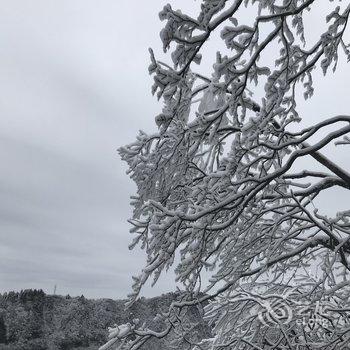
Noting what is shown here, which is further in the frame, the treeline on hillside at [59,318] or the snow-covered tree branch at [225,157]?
the treeline on hillside at [59,318]

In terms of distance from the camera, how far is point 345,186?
18.0 ft

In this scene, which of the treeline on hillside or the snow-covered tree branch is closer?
the snow-covered tree branch

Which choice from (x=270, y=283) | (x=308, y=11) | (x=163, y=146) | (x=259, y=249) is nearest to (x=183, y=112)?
(x=163, y=146)

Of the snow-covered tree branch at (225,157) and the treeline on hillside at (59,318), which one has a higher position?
the treeline on hillside at (59,318)

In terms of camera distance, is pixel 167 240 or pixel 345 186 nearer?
pixel 167 240

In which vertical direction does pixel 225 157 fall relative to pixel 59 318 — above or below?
below

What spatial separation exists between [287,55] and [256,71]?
307mm

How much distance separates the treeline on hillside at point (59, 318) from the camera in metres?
20.1

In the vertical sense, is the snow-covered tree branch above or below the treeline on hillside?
below

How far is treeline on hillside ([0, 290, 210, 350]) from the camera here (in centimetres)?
2011

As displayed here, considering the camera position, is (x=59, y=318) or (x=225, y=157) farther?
(x=59, y=318)

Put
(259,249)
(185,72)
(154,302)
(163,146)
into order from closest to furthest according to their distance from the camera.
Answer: (185,72) < (163,146) < (259,249) < (154,302)

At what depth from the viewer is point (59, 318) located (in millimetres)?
21672

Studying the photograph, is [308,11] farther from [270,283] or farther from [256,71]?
[270,283]
